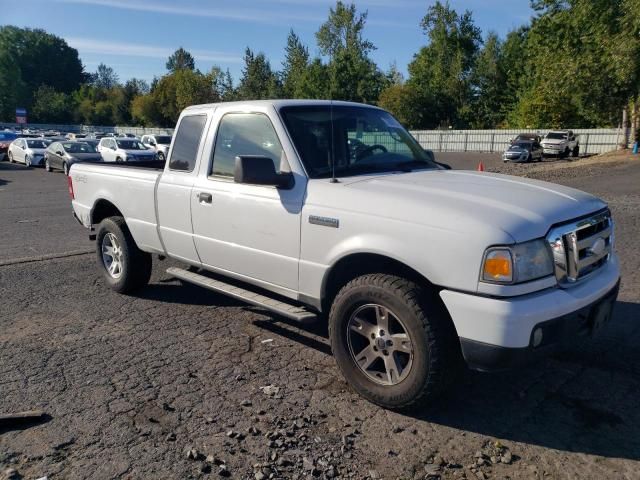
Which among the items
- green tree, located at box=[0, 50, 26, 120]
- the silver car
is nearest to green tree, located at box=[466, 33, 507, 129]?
the silver car

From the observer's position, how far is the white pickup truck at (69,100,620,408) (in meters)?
3.11

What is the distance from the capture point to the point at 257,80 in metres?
62.4

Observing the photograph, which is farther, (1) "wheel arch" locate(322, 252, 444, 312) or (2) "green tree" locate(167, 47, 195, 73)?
(2) "green tree" locate(167, 47, 195, 73)

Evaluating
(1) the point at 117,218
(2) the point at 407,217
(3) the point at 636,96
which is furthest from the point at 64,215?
(3) the point at 636,96

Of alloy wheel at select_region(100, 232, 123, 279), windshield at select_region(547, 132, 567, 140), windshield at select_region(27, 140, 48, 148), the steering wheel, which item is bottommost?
alloy wheel at select_region(100, 232, 123, 279)

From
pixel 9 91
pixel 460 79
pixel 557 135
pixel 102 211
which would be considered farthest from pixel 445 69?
pixel 9 91

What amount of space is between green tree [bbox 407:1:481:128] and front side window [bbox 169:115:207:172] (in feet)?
194

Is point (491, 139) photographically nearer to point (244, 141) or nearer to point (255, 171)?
point (244, 141)

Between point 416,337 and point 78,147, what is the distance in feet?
83.1

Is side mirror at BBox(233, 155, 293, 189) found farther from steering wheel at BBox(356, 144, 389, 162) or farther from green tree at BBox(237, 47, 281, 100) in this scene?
green tree at BBox(237, 47, 281, 100)

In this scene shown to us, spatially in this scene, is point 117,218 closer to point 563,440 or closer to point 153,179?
point 153,179

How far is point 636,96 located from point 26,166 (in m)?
35.5

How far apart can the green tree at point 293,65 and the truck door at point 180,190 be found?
6206cm

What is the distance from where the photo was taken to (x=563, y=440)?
3.28m
